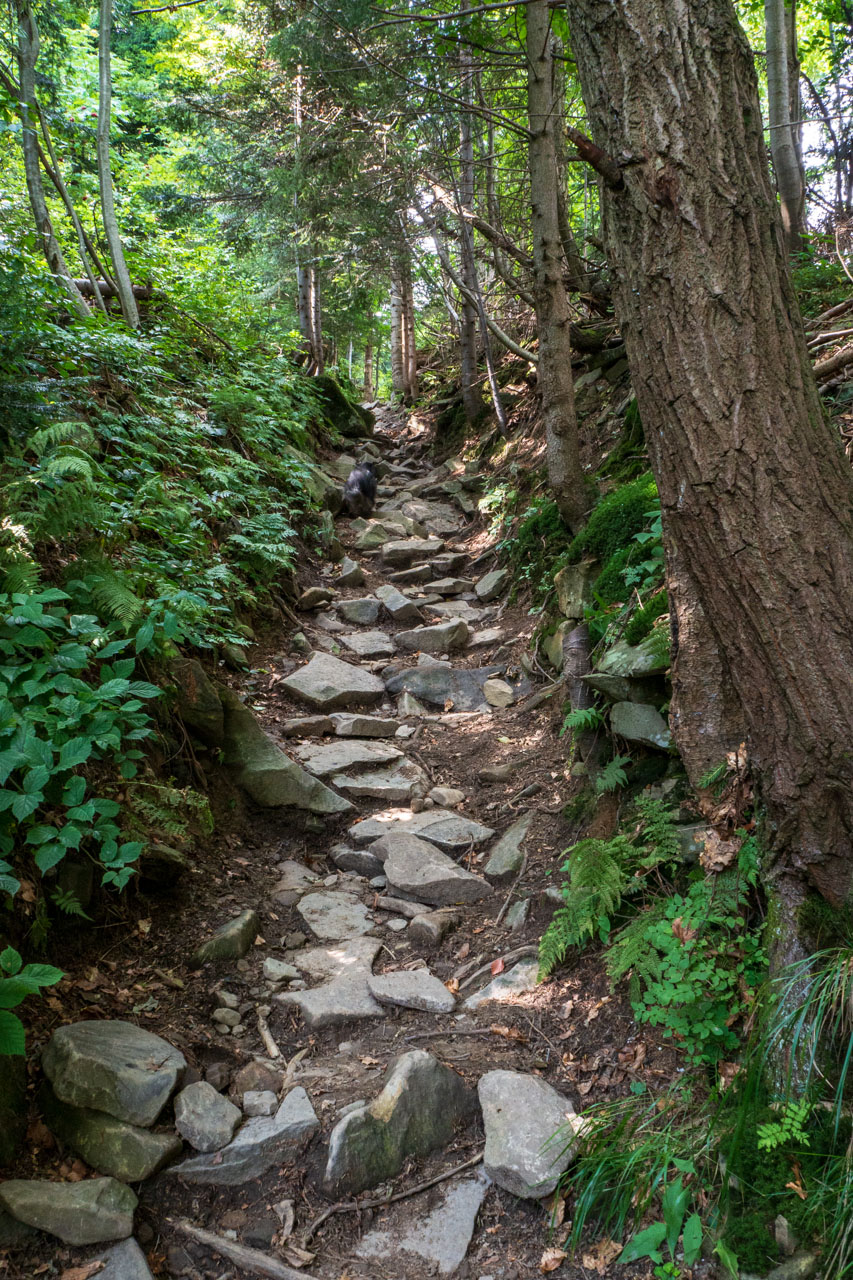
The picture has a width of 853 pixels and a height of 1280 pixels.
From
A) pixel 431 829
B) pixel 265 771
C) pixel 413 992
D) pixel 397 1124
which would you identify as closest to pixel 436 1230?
pixel 397 1124

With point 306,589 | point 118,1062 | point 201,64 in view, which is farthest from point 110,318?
point 201,64

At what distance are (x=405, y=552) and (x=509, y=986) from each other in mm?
6980

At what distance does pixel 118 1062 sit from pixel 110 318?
8.53 m

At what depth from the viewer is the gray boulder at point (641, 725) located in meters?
3.54

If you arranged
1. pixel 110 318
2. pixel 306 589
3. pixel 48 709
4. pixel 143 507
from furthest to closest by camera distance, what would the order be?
pixel 110 318
pixel 306 589
pixel 143 507
pixel 48 709

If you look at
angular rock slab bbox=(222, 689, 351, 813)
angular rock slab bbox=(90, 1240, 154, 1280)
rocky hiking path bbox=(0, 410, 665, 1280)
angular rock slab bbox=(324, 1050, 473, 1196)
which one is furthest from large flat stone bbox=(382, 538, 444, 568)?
angular rock slab bbox=(90, 1240, 154, 1280)

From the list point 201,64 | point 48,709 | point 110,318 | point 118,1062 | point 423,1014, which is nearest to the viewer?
point 118,1062

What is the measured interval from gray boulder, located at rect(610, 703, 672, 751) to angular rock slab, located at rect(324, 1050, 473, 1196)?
1.74m

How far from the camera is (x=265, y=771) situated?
4.65m

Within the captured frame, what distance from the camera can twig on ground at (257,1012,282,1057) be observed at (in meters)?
3.04

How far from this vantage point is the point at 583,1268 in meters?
2.17

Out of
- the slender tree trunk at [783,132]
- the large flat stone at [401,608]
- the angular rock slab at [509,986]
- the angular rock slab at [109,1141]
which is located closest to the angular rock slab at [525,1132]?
the angular rock slab at [509,986]

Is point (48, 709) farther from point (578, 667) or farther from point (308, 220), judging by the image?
point (308, 220)

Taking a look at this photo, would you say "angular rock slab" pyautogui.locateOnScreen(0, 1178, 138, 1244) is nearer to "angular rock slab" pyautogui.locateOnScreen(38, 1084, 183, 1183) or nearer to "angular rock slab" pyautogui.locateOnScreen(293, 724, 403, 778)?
"angular rock slab" pyautogui.locateOnScreen(38, 1084, 183, 1183)
